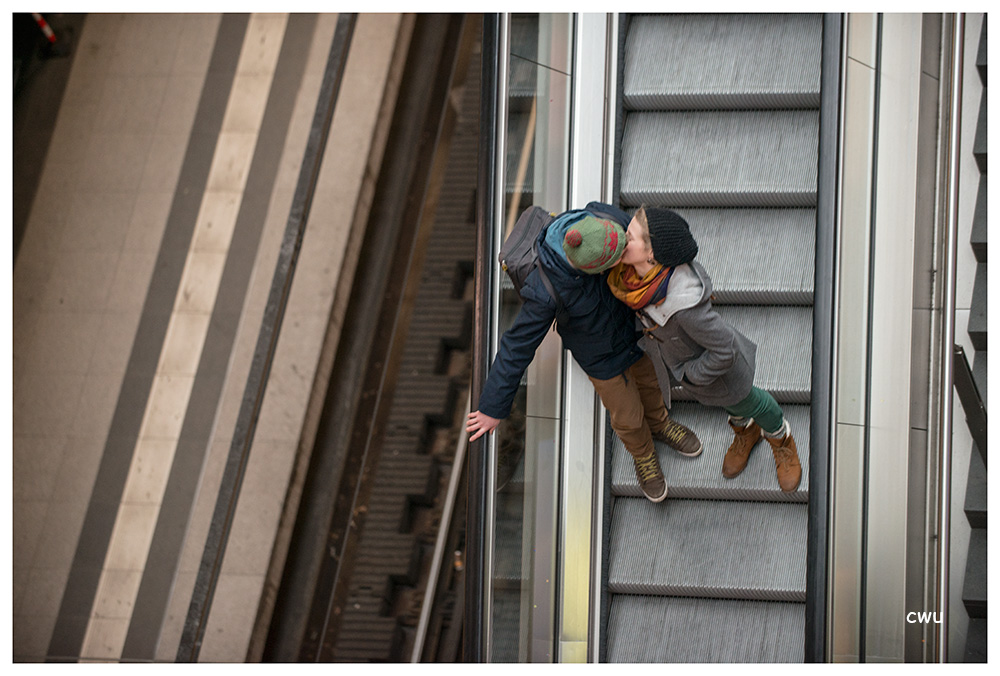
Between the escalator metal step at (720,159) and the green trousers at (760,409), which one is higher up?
the escalator metal step at (720,159)

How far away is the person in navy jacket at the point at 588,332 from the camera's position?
9.48 feet

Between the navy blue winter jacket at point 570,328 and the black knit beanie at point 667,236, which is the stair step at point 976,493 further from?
the black knit beanie at point 667,236

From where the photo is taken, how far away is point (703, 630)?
3984 millimetres

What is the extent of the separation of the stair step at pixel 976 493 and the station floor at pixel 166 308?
3.96 m

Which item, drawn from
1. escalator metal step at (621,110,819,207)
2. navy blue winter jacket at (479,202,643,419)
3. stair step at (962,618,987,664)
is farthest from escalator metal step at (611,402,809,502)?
stair step at (962,618,987,664)

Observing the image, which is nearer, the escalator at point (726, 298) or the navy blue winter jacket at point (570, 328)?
the navy blue winter jacket at point (570, 328)

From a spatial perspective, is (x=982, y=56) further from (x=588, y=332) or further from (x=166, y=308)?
(x=166, y=308)

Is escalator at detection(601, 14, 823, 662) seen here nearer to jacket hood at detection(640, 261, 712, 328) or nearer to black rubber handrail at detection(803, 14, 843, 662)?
black rubber handrail at detection(803, 14, 843, 662)

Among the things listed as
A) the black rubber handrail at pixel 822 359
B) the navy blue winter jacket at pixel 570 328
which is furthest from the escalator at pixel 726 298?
the navy blue winter jacket at pixel 570 328

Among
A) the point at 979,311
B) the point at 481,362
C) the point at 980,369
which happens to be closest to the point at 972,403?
the point at 980,369

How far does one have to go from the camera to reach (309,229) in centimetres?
632

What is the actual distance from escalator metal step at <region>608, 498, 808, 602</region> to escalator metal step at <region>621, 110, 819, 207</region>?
1.36m

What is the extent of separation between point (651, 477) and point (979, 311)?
6.15 feet

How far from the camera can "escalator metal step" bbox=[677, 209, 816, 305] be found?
4.01 metres
